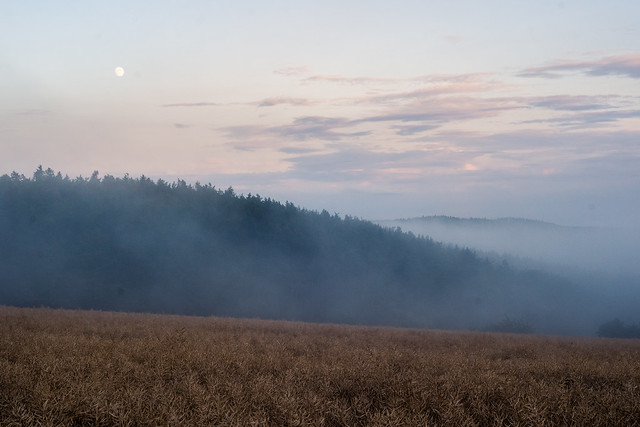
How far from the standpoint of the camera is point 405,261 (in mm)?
123312

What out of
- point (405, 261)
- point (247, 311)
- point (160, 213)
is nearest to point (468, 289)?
point (405, 261)

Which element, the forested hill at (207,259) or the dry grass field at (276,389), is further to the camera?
the forested hill at (207,259)

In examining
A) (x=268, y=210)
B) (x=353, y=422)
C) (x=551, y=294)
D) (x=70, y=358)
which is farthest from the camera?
(x=551, y=294)

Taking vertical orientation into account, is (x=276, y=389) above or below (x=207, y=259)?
above

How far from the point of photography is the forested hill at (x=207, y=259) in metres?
78.8

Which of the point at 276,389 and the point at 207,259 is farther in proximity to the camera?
the point at 207,259

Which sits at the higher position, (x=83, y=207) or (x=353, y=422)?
(x=83, y=207)

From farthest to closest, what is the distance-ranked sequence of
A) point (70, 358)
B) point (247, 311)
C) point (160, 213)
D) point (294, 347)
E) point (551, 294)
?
point (551, 294) < point (160, 213) < point (247, 311) < point (294, 347) < point (70, 358)

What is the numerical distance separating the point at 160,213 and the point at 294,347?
8396 centimetres

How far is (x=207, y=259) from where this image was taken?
301ft

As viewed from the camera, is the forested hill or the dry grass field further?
the forested hill

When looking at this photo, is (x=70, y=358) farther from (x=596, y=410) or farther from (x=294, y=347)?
(x=596, y=410)

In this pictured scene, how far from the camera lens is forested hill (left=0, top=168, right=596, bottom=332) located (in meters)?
78.8

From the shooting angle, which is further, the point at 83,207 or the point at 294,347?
the point at 83,207
